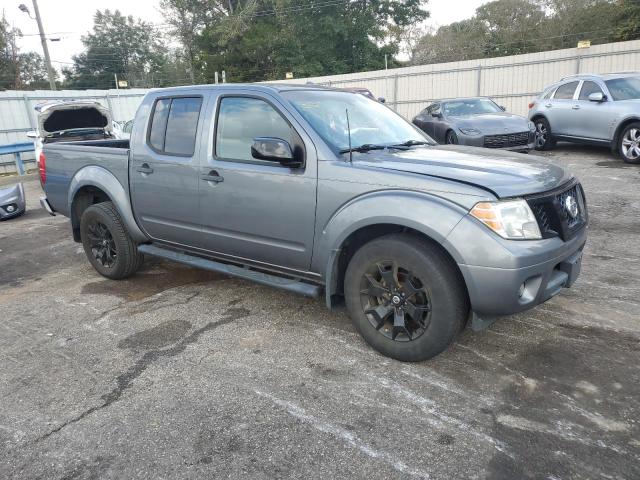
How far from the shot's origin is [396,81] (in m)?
20.8

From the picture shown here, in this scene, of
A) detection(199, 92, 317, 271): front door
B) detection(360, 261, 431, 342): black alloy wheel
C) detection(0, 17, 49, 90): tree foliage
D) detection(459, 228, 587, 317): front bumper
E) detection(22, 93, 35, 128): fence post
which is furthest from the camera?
detection(0, 17, 49, 90): tree foliage

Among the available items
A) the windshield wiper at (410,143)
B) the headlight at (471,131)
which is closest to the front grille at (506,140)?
the headlight at (471,131)

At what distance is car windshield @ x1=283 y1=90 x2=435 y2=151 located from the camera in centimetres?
370

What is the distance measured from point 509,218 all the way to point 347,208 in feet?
3.31

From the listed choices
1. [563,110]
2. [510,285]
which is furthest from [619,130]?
[510,285]

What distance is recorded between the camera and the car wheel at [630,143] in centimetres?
951

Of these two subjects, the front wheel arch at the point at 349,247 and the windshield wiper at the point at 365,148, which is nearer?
the front wheel arch at the point at 349,247

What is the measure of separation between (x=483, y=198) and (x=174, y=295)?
10.1 feet

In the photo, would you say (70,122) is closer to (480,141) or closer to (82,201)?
(82,201)

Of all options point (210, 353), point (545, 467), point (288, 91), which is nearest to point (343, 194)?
point (288, 91)

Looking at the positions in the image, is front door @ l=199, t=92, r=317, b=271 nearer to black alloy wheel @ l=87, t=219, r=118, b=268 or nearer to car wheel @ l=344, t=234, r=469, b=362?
car wheel @ l=344, t=234, r=469, b=362

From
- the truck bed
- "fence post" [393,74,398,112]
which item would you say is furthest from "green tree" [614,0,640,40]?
the truck bed

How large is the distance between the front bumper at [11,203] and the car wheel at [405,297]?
7.96 metres

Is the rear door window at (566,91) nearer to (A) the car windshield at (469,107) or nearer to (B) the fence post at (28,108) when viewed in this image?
(A) the car windshield at (469,107)
